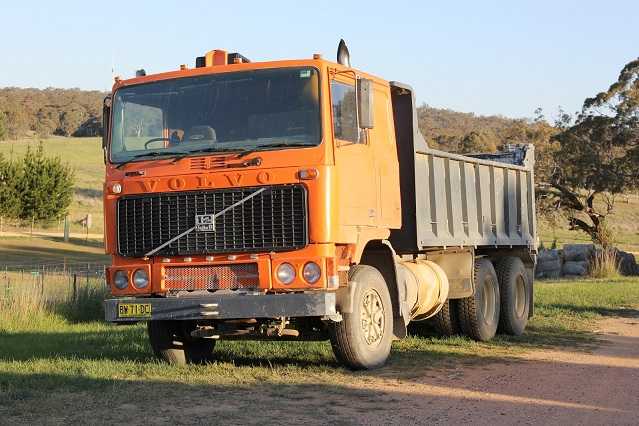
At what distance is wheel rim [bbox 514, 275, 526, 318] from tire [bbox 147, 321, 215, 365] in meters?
5.85

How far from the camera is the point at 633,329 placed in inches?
600

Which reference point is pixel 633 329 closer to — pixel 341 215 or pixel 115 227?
pixel 341 215

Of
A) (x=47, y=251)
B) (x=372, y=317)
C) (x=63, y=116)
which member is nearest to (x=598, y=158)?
(x=47, y=251)

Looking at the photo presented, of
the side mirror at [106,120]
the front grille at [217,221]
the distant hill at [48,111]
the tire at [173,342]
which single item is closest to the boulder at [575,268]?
the tire at [173,342]

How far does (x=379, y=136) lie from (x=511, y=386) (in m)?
3.07

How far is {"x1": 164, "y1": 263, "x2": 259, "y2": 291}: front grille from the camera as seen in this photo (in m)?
9.39

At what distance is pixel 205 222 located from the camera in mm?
9492

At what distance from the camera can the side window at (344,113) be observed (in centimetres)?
959

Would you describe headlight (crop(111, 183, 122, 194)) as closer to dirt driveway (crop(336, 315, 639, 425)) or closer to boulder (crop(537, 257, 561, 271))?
dirt driveway (crop(336, 315, 639, 425))

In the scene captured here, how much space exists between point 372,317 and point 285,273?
143cm

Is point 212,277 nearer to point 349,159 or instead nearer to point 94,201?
point 349,159

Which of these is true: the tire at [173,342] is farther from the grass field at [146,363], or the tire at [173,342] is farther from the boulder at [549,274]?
the boulder at [549,274]

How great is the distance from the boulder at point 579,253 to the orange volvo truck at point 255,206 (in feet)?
Answer: 69.4

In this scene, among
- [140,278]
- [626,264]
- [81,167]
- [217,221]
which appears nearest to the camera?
[217,221]
